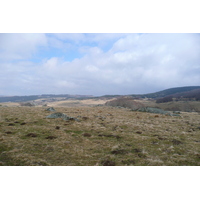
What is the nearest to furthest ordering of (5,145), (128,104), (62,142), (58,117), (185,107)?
1. (5,145)
2. (62,142)
3. (58,117)
4. (128,104)
5. (185,107)

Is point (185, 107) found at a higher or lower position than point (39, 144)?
lower

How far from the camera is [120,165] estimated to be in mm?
8523

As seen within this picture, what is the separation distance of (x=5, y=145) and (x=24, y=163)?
13.9 ft

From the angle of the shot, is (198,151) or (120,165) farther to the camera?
(198,151)

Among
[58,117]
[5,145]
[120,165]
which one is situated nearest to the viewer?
[120,165]

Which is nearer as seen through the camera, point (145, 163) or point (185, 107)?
point (145, 163)

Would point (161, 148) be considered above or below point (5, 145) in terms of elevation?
below

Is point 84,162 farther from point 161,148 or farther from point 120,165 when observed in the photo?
point 161,148

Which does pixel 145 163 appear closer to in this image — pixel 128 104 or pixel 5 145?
pixel 5 145

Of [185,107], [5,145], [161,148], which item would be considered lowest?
[185,107]

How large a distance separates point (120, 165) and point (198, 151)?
7887 millimetres

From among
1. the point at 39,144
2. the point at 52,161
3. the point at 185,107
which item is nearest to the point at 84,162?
the point at 52,161

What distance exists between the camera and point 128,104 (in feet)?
340

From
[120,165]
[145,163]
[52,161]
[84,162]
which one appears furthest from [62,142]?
[145,163]
